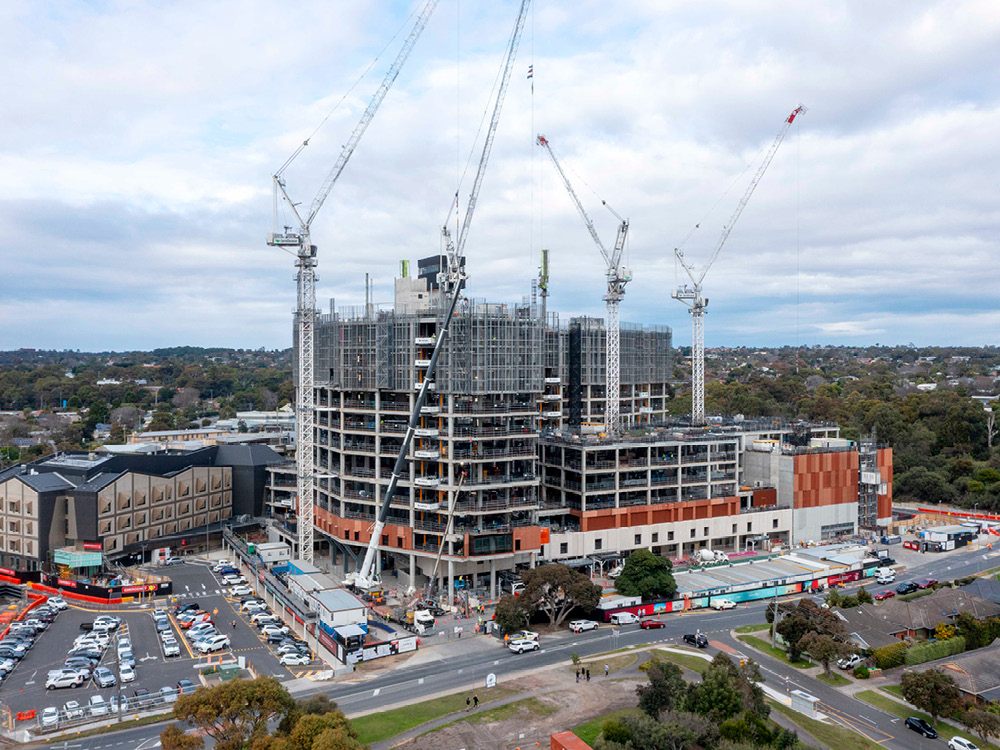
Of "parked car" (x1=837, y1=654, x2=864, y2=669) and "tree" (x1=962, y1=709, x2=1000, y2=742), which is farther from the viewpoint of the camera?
"parked car" (x1=837, y1=654, x2=864, y2=669)

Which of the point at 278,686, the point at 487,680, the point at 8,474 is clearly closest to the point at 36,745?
the point at 278,686

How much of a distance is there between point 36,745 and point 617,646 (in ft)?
157

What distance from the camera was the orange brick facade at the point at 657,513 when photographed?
9850 cm

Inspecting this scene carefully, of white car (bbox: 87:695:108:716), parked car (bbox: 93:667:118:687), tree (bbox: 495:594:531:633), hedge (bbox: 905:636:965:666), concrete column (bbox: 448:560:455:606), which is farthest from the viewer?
concrete column (bbox: 448:560:455:606)

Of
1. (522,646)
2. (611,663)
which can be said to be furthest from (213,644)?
(611,663)

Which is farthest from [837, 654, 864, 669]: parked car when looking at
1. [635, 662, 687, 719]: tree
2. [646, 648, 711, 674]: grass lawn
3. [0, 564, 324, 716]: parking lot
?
[0, 564, 324, 716]: parking lot

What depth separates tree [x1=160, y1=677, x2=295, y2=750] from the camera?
148ft

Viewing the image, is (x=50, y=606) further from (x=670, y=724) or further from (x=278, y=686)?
(x=670, y=724)

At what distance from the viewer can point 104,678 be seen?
2480 inches

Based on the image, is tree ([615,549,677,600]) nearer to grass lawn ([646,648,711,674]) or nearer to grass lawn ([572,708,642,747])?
grass lawn ([646,648,711,674])

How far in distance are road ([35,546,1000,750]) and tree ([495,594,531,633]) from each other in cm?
248

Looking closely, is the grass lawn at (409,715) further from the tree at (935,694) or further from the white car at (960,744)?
the white car at (960,744)

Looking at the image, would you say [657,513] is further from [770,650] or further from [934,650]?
[934,650]

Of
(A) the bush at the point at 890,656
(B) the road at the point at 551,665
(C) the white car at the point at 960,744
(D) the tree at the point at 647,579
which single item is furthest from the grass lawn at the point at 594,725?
(A) the bush at the point at 890,656
